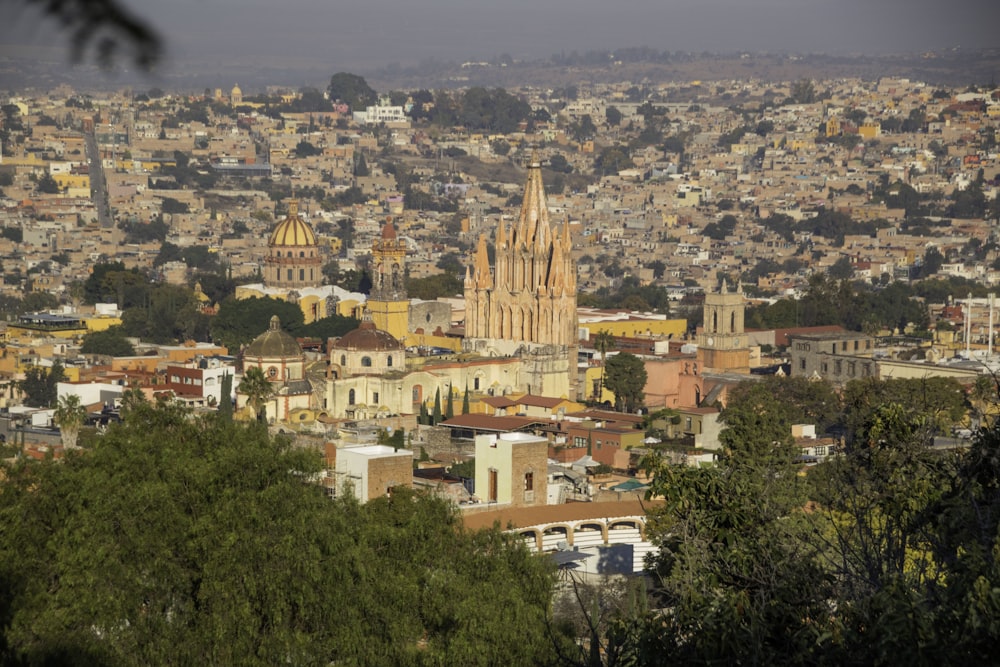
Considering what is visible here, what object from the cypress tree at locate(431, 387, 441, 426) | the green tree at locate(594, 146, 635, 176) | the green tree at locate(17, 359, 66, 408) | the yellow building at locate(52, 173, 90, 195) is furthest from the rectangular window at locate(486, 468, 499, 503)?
the green tree at locate(594, 146, 635, 176)

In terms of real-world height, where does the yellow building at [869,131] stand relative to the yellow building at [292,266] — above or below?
above

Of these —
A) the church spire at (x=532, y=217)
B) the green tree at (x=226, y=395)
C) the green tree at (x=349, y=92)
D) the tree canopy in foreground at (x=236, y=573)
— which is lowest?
the green tree at (x=226, y=395)

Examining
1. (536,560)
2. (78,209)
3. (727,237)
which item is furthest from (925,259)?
(536,560)

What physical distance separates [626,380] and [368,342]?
19.0ft

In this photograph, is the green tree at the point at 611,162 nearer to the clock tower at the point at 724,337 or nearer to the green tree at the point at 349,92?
the green tree at the point at 349,92

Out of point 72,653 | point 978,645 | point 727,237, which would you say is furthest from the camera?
point 727,237

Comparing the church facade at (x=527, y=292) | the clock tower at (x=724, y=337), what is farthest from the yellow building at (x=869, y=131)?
the church facade at (x=527, y=292)

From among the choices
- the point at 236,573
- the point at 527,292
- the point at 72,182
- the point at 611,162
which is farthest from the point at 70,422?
the point at 611,162

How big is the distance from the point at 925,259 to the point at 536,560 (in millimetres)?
81501

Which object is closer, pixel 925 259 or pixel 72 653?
pixel 72 653

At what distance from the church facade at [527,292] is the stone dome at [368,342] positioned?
4.42m

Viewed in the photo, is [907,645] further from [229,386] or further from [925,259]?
[925,259]

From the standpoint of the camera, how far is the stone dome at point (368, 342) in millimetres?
42750

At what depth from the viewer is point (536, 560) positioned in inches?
741
